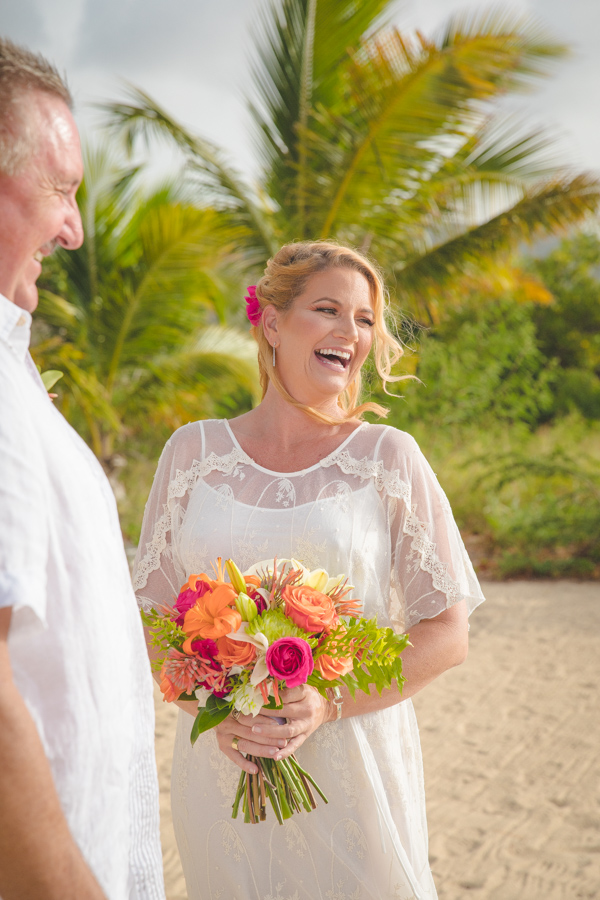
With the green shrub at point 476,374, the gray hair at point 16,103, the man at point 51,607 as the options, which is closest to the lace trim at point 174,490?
the man at point 51,607

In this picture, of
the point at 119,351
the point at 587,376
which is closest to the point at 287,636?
the point at 119,351

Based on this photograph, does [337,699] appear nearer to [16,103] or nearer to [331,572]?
[331,572]

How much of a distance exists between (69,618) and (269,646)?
0.68 m

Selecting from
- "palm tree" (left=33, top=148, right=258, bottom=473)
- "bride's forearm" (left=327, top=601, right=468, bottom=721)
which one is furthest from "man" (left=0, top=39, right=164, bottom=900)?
"palm tree" (left=33, top=148, right=258, bottom=473)

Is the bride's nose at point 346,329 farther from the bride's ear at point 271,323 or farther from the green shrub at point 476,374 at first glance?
the green shrub at point 476,374

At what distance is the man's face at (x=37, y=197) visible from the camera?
1048mm

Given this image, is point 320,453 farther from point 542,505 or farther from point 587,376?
point 587,376

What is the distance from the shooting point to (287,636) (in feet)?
5.40

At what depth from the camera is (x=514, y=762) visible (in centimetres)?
488

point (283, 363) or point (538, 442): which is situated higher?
point (283, 363)

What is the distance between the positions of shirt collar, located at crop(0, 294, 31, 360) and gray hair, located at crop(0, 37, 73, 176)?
0.63 feet

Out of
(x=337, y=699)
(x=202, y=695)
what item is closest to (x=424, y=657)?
(x=337, y=699)

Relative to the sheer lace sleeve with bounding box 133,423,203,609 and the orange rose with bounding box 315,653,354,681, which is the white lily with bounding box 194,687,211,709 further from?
the sheer lace sleeve with bounding box 133,423,203,609

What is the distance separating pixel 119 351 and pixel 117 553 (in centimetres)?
779
